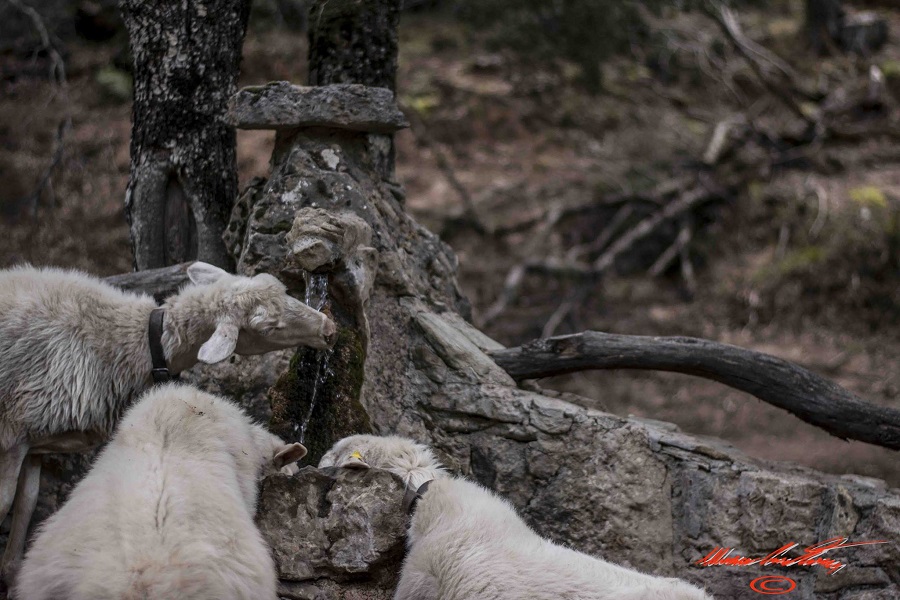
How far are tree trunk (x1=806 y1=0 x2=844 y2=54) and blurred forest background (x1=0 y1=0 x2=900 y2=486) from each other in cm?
5

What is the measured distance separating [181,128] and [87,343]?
226cm

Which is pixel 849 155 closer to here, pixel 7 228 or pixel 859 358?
pixel 859 358

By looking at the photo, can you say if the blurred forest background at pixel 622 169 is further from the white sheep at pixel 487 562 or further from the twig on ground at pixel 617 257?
the white sheep at pixel 487 562

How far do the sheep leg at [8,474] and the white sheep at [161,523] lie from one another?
34.8 inches

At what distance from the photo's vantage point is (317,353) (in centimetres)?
580

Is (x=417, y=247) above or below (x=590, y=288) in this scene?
above

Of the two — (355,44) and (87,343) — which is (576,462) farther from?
(355,44)

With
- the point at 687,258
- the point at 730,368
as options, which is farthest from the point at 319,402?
the point at 687,258

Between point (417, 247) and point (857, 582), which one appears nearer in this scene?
point (857, 582)

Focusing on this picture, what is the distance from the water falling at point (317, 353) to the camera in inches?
225

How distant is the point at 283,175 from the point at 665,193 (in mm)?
10127

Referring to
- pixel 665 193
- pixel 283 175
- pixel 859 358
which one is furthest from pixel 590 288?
pixel 283 175

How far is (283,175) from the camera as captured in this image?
645 centimetres

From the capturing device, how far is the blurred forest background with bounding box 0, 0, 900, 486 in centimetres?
1319
